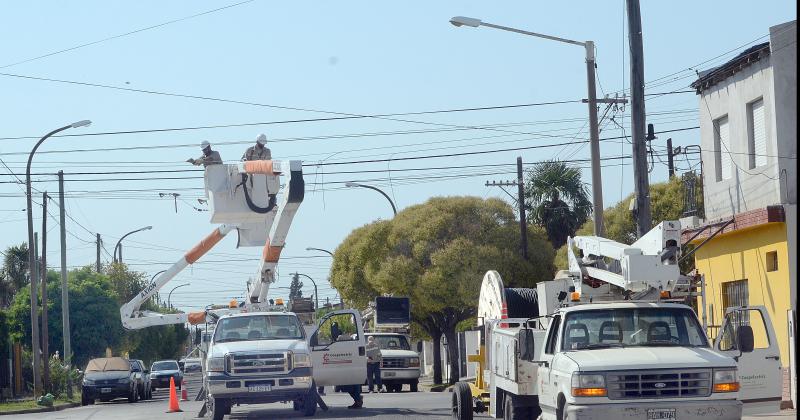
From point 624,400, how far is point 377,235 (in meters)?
33.7

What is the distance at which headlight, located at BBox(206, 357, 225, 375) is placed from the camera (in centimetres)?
2364

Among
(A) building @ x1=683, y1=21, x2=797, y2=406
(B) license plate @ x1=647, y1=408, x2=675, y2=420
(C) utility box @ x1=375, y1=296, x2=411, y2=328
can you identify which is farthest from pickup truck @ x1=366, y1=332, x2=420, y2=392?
(B) license plate @ x1=647, y1=408, x2=675, y2=420

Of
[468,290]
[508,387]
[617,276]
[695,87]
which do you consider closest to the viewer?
[617,276]

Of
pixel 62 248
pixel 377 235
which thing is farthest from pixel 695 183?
pixel 62 248

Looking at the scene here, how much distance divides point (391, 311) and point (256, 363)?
17892 millimetres

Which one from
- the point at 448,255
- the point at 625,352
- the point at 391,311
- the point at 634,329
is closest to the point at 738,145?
the point at 634,329

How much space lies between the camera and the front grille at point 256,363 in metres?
23.6

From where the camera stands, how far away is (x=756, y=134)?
24047mm

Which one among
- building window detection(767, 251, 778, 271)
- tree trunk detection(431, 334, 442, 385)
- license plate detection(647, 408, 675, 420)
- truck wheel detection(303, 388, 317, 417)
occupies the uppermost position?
building window detection(767, 251, 778, 271)

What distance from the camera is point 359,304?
162 ft

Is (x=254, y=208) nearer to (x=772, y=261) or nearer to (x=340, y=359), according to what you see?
(x=340, y=359)

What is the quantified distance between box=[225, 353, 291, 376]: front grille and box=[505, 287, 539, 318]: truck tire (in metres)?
5.34

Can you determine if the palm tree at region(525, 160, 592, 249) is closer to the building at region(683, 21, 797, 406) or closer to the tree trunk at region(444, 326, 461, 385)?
the tree trunk at region(444, 326, 461, 385)

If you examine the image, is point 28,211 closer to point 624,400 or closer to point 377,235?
point 377,235
